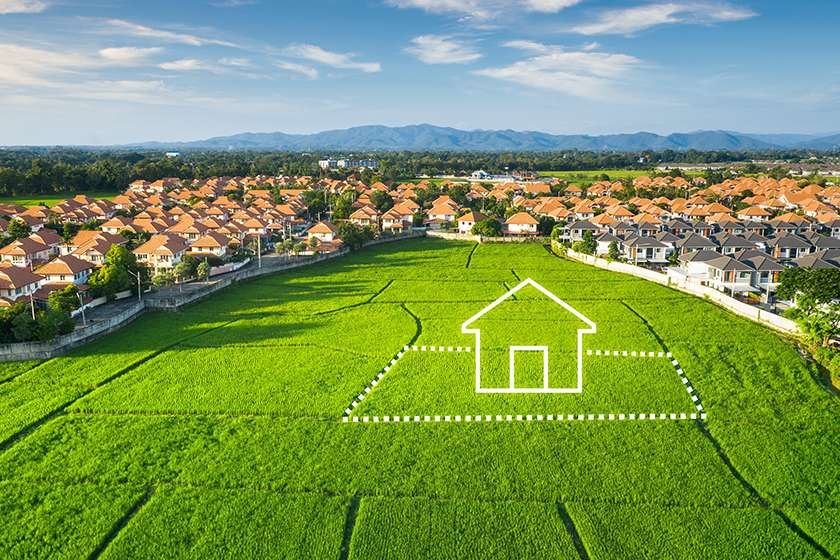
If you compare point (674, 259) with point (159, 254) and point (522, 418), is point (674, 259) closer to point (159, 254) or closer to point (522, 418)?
point (522, 418)

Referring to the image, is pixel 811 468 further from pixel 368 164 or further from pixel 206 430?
pixel 368 164

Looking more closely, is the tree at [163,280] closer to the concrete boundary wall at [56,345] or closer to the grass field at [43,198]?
the concrete boundary wall at [56,345]

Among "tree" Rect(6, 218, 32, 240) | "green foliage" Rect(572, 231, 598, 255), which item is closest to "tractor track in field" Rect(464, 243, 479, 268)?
"green foliage" Rect(572, 231, 598, 255)

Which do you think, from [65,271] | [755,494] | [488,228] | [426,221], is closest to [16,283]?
[65,271]

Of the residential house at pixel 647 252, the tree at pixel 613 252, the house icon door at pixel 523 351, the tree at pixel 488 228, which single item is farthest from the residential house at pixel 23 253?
the residential house at pixel 647 252

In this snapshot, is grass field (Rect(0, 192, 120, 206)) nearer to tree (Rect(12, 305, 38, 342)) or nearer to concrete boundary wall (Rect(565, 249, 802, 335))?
tree (Rect(12, 305, 38, 342))

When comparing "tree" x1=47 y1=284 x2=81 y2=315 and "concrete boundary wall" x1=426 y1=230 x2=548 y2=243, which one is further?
"concrete boundary wall" x1=426 y1=230 x2=548 y2=243

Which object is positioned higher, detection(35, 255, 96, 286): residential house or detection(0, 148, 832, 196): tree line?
detection(0, 148, 832, 196): tree line
